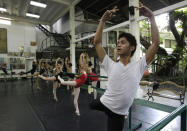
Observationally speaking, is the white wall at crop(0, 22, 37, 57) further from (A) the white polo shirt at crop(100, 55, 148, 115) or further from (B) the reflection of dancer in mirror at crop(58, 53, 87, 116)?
(A) the white polo shirt at crop(100, 55, 148, 115)

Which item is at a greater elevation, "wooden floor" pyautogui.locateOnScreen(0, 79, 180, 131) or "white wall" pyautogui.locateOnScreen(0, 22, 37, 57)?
"white wall" pyautogui.locateOnScreen(0, 22, 37, 57)

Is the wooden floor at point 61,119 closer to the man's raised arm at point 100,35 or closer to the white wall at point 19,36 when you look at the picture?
the man's raised arm at point 100,35

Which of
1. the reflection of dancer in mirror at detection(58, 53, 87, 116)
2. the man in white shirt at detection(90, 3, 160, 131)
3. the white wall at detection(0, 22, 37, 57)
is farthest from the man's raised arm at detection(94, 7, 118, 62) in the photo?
the white wall at detection(0, 22, 37, 57)

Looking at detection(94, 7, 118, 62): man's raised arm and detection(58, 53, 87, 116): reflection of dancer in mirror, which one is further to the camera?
detection(58, 53, 87, 116): reflection of dancer in mirror

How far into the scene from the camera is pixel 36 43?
13789 mm

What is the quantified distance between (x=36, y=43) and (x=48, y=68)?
8.30 meters

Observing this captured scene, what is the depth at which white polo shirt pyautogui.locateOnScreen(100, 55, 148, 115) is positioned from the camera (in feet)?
2.89

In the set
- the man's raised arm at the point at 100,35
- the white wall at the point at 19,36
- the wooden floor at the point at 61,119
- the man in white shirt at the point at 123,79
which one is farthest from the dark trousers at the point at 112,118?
the white wall at the point at 19,36

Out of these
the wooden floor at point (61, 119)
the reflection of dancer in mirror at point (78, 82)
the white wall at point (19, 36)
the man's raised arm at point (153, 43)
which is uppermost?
the white wall at point (19, 36)

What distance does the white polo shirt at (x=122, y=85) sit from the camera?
88 cm

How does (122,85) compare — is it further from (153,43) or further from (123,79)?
(153,43)

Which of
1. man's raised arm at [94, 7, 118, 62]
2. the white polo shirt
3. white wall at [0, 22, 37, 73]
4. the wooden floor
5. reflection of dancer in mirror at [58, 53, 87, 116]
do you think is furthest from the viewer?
white wall at [0, 22, 37, 73]

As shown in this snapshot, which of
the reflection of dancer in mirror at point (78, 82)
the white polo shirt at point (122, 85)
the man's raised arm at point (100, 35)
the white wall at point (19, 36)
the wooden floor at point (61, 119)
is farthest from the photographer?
the white wall at point (19, 36)

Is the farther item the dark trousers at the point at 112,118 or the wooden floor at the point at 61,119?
the wooden floor at the point at 61,119
